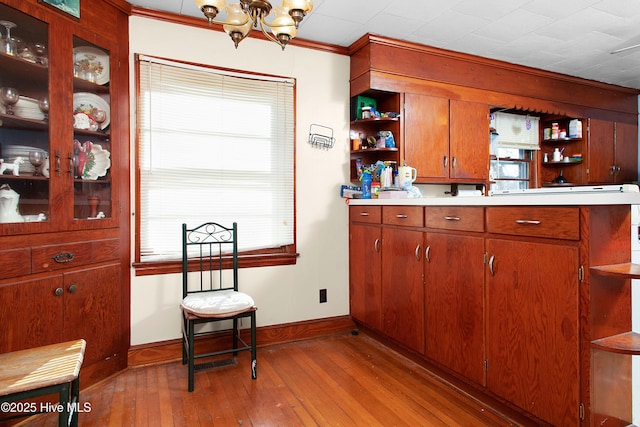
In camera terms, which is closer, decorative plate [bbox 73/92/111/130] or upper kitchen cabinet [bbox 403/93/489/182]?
decorative plate [bbox 73/92/111/130]

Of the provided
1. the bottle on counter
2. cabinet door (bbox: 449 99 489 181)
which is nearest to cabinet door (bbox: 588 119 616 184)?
cabinet door (bbox: 449 99 489 181)

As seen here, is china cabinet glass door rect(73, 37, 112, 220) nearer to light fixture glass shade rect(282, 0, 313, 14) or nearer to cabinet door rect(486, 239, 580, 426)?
light fixture glass shade rect(282, 0, 313, 14)

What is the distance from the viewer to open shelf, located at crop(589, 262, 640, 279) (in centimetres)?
143

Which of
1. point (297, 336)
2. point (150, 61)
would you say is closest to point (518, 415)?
point (297, 336)

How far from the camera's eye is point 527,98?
379cm

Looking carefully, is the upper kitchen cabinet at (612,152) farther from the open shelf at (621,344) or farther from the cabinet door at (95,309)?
the cabinet door at (95,309)

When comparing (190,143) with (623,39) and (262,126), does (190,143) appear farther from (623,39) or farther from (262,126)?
(623,39)

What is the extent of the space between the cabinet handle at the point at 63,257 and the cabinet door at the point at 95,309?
0.08 metres

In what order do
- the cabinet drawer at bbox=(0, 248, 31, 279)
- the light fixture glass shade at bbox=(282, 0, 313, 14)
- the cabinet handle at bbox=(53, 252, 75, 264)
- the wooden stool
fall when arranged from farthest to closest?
the cabinet handle at bbox=(53, 252, 75, 264), the cabinet drawer at bbox=(0, 248, 31, 279), the light fixture glass shade at bbox=(282, 0, 313, 14), the wooden stool

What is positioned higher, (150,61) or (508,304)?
(150,61)

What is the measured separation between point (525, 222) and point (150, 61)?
2532mm

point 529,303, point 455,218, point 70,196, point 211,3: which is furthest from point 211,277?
point 529,303

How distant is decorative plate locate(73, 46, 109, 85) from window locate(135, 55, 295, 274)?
8.7 inches

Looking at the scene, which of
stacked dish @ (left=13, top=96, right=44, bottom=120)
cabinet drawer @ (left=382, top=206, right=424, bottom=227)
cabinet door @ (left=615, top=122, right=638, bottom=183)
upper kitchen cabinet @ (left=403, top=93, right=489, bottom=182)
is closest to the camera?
stacked dish @ (left=13, top=96, right=44, bottom=120)
